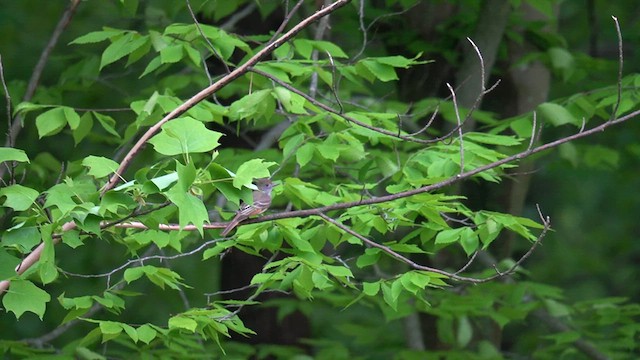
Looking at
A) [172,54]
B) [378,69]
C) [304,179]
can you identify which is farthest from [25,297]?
[304,179]

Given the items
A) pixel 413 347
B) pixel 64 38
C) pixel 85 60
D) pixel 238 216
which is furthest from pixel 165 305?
pixel 238 216

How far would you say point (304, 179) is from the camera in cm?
520

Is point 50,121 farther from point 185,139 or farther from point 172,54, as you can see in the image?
point 185,139

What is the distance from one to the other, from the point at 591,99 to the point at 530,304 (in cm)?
129

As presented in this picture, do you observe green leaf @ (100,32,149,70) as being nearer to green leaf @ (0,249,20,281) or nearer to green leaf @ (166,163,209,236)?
green leaf @ (0,249,20,281)

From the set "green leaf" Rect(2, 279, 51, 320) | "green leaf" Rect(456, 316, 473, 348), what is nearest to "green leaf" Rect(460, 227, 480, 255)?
"green leaf" Rect(2, 279, 51, 320)

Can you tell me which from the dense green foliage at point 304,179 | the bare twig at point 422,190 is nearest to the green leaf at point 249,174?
the dense green foliage at point 304,179

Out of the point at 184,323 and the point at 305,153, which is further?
the point at 305,153

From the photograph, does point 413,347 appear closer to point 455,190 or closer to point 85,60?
point 455,190

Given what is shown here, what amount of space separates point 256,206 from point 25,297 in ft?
2.56

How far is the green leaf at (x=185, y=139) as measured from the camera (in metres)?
2.75

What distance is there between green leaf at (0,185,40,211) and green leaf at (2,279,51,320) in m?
0.29

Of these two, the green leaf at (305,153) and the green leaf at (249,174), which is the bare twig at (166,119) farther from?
the green leaf at (305,153)

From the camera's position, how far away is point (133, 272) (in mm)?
3617
